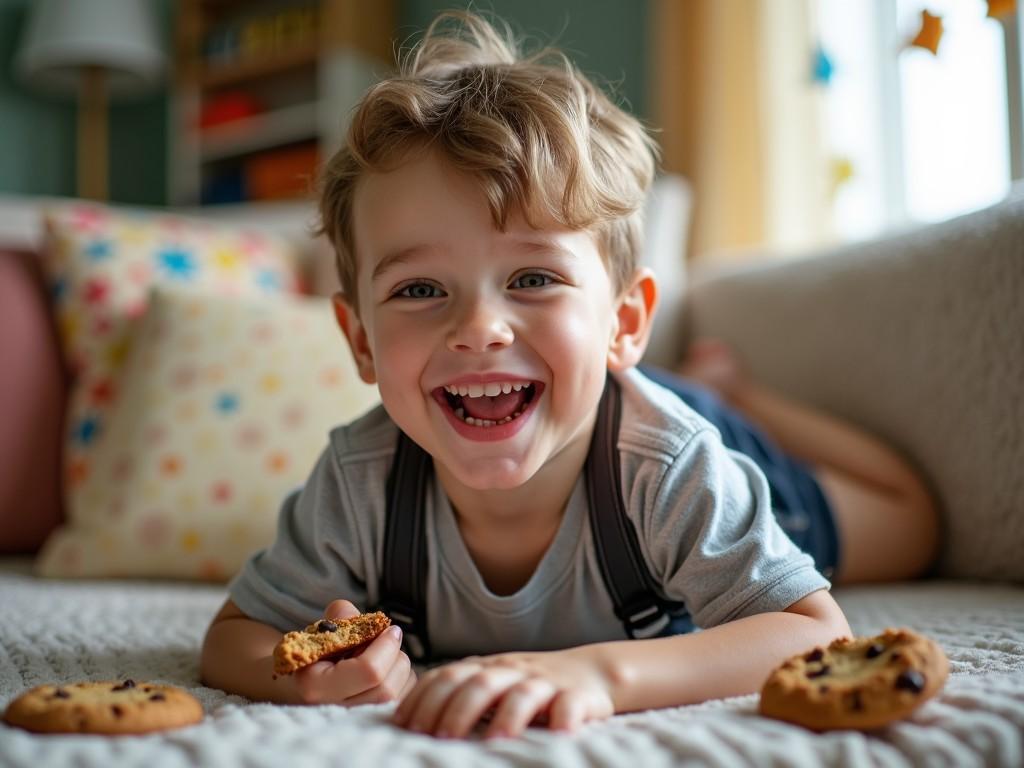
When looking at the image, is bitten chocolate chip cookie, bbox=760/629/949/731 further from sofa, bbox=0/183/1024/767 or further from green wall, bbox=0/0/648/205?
green wall, bbox=0/0/648/205

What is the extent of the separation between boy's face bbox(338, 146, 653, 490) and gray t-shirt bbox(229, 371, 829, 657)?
9cm

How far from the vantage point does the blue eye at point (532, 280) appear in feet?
2.43

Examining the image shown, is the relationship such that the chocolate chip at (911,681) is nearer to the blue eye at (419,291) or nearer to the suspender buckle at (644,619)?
the suspender buckle at (644,619)

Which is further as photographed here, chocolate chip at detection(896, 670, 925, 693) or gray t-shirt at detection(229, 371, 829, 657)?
gray t-shirt at detection(229, 371, 829, 657)

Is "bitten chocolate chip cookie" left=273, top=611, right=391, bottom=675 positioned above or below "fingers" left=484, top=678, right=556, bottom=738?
above

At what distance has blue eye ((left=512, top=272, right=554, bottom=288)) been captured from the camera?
741 mm

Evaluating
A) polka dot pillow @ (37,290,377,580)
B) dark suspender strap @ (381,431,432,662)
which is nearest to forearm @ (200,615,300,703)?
dark suspender strap @ (381,431,432,662)

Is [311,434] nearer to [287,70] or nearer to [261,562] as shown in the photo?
[261,562]

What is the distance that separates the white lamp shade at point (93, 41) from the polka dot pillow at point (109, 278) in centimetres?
182

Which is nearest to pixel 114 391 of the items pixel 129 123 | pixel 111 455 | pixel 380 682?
pixel 111 455

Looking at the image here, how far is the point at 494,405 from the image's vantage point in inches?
29.9

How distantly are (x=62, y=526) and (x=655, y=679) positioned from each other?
3.56 ft

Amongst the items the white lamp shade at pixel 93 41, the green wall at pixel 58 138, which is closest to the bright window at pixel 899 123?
the white lamp shade at pixel 93 41

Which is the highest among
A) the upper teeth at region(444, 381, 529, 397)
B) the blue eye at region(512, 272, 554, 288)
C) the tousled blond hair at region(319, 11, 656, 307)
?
the tousled blond hair at region(319, 11, 656, 307)
